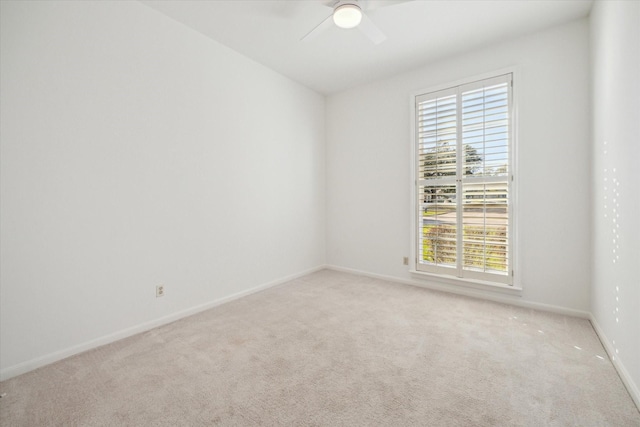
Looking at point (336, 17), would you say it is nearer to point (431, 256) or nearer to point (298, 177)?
point (298, 177)

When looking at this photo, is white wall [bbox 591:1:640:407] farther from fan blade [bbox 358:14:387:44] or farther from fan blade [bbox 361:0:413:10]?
fan blade [bbox 358:14:387:44]

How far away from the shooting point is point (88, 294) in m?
2.13

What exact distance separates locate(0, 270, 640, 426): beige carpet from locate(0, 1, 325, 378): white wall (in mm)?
327

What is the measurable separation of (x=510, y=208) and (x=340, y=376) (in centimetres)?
238

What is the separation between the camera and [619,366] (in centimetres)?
177

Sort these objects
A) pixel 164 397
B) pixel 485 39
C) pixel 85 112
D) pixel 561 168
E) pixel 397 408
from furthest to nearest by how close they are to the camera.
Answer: pixel 485 39 → pixel 561 168 → pixel 85 112 → pixel 164 397 → pixel 397 408

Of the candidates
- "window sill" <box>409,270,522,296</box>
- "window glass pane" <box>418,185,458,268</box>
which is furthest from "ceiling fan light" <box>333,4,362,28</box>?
"window sill" <box>409,270,522,296</box>

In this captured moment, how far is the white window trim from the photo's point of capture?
113 inches

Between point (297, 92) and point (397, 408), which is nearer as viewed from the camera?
point (397, 408)

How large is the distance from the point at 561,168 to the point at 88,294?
4143 mm

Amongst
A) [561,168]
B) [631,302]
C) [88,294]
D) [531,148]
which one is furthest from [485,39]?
[88,294]

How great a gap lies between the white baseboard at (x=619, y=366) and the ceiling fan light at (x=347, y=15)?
9.37ft

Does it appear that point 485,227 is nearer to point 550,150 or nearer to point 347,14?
point 550,150

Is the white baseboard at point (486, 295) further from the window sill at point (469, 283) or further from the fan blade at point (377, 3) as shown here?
the fan blade at point (377, 3)
